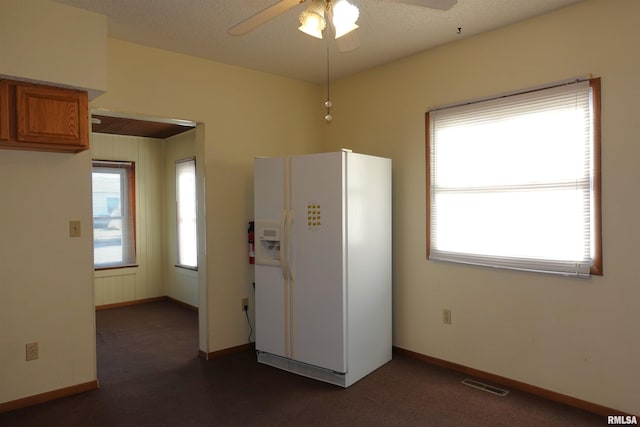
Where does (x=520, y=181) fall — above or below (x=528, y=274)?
above

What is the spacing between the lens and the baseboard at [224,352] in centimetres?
391

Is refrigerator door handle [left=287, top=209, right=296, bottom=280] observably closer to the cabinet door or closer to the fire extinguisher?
the fire extinguisher

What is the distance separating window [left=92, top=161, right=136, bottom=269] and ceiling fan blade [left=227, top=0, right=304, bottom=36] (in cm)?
460

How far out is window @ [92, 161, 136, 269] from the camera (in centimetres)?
601

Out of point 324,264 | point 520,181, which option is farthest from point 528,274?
point 324,264

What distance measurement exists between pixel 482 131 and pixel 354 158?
102 cm

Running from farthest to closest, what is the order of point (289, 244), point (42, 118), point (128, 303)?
point (128, 303), point (289, 244), point (42, 118)

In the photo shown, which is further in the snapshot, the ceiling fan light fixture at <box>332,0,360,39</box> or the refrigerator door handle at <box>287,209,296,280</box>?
the refrigerator door handle at <box>287,209,296,280</box>

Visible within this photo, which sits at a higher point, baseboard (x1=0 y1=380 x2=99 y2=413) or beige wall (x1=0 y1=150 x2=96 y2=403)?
beige wall (x1=0 y1=150 x2=96 y2=403)

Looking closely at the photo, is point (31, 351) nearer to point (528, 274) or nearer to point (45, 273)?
point (45, 273)

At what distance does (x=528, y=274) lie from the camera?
3.08 m

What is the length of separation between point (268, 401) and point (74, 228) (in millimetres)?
1928

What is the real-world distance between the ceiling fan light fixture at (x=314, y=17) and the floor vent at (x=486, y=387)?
2.78 metres

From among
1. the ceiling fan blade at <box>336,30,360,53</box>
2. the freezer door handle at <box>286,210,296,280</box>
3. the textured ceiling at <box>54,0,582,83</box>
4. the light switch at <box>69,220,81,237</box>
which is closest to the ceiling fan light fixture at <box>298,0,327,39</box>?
the ceiling fan blade at <box>336,30,360,53</box>
